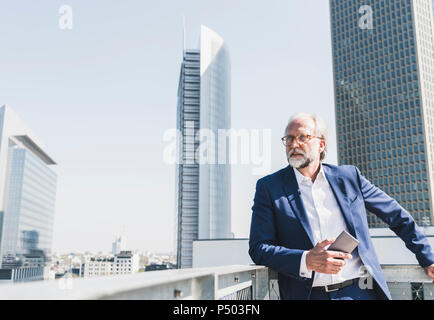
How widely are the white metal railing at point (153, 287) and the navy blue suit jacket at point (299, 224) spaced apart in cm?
28

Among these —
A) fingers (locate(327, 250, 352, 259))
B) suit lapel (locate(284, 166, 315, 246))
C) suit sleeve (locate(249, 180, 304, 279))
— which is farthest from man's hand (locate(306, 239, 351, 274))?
suit lapel (locate(284, 166, 315, 246))

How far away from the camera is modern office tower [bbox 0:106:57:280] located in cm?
11975

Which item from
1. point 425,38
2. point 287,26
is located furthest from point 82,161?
point 425,38

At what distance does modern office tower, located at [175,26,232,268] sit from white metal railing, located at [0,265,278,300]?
9144 cm

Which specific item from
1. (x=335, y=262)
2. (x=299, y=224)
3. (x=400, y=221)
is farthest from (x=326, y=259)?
(x=400, y=221)

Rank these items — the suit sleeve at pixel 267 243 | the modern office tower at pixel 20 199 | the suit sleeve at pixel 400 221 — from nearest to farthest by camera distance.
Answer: the suit sleeve at pixel 267 243 < the suit sleeve at pixel 400 221 < the modern office tower at pixel 20 199

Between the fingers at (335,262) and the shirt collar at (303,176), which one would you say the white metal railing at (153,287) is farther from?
the shirt collar at (303,176)

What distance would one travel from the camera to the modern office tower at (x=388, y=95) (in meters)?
107

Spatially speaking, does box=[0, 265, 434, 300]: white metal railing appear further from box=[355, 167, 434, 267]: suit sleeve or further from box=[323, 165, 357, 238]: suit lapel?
box=[323, 165, 357, 238]: suit lapel

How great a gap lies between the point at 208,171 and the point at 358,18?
68.4 meters

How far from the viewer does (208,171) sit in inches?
3866

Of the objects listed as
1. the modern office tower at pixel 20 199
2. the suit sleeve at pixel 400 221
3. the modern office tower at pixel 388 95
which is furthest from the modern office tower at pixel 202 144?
the suit sleeve at pixel 400 221

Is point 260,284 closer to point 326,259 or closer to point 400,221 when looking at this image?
point 326,259
